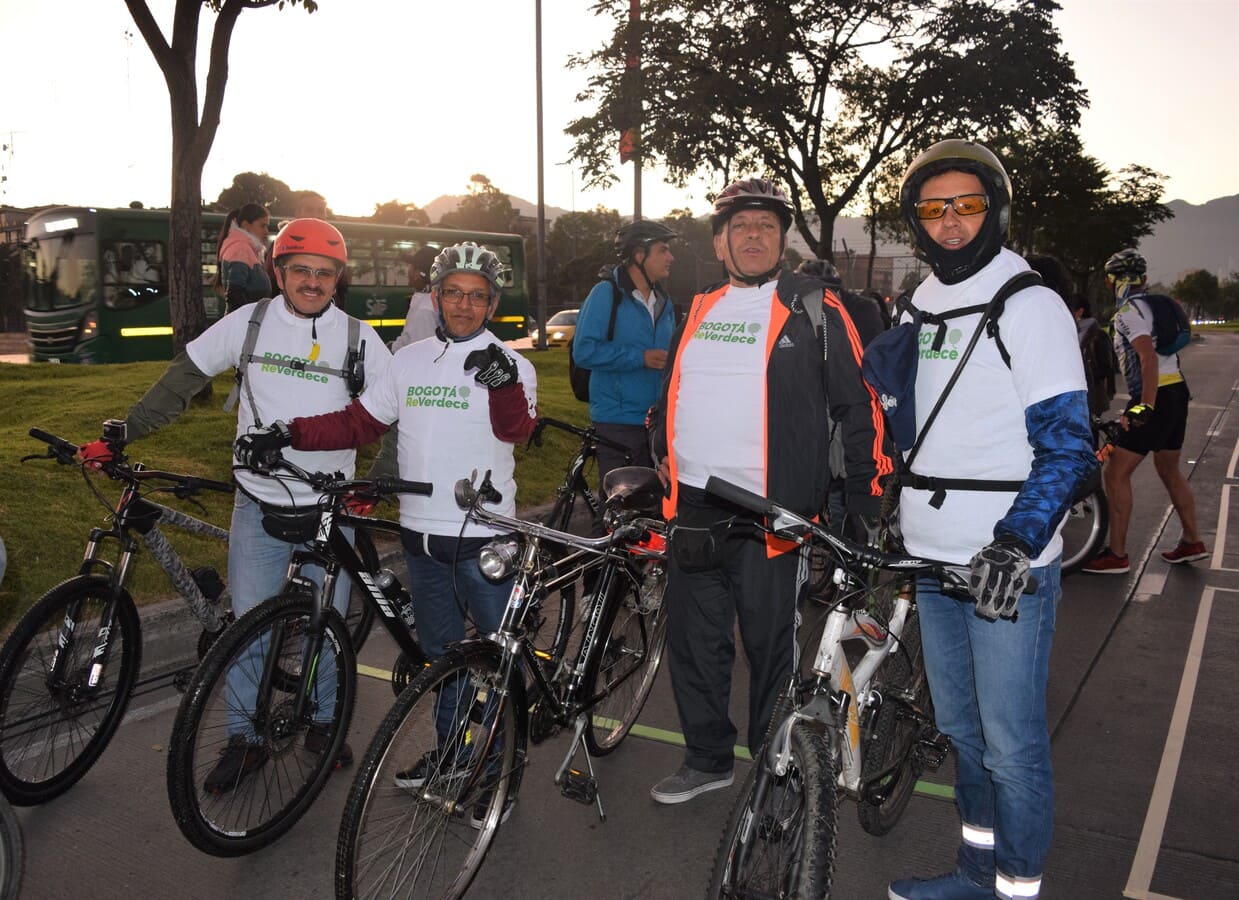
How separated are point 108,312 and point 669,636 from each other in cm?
1992

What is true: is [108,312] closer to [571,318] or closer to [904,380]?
[571,318]

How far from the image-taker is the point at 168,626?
536 cm

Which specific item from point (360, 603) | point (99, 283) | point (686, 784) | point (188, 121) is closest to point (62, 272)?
point (99, 283)

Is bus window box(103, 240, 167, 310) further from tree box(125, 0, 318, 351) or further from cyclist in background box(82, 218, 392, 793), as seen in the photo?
cyclist in background box(82, 218, 392, 793)

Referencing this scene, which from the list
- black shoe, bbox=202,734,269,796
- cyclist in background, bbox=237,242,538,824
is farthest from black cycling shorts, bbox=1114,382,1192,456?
black shoe, bbox=202,734,269,796

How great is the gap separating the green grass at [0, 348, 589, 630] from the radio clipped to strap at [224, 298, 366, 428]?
68 centimetres

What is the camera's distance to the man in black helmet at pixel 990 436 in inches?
103

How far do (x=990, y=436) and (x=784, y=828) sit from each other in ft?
3.68

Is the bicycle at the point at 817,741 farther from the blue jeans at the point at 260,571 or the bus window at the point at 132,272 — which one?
the bus window at the point at 132,272

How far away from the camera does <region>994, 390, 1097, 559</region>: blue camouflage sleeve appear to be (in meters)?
2.40

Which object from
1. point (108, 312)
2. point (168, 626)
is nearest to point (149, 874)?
point (168, 626)

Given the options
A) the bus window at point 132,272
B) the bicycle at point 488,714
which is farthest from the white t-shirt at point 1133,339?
the bus window at point 132,272

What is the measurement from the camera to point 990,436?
2.70 m

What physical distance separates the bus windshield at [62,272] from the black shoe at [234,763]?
1942cm
